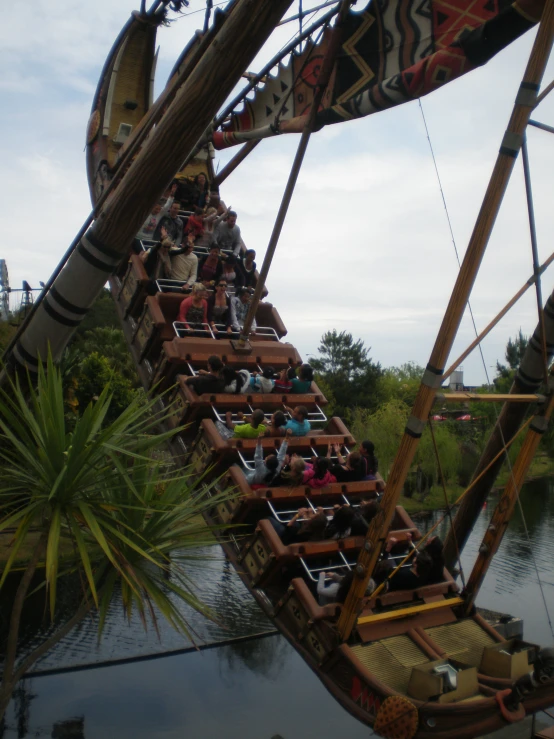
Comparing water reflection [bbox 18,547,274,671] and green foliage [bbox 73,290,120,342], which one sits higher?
green foliage [bbox 73,290,120,342]

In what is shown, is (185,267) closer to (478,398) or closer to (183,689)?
(183,689)

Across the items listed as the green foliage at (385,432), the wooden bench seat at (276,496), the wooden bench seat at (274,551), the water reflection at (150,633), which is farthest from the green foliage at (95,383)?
the wooden bench seat at (274,551)

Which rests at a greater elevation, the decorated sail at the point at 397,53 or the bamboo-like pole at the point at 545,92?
Result: the decorated sail at the point at 397,53

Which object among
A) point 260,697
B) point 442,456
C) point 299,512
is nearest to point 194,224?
point 299,512

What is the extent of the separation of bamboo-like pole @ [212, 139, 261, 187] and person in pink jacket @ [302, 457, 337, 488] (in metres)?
6.53

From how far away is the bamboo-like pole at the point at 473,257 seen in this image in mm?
5617

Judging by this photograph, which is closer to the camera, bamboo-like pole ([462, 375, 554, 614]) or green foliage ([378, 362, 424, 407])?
bamboo-like pole ([462, 375, 554, 614])

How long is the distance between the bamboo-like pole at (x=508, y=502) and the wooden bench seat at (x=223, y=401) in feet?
8.95

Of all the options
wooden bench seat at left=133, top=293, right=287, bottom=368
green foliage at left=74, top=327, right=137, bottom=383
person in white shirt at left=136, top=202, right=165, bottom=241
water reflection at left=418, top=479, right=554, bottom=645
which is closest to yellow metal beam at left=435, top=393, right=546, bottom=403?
water reflection at left=418, top=479, right=554, bottom=645

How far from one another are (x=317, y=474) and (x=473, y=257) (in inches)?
120

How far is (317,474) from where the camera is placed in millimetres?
7871

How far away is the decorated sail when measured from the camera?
20.4 ft

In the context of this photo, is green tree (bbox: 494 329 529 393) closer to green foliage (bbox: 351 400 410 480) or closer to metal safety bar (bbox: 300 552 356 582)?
green foliage (bbox: 351 400 410 480)

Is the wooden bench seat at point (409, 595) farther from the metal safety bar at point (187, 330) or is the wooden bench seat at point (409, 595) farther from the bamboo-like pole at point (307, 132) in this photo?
the metal safety bar at point (187, 330)
